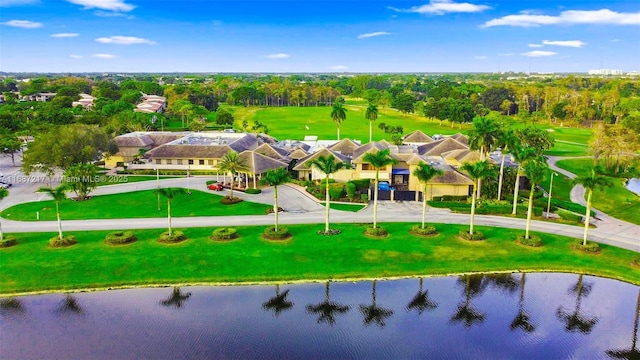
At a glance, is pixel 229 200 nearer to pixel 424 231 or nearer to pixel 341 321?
pixel 424 231

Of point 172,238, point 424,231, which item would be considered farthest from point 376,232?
point 172,238

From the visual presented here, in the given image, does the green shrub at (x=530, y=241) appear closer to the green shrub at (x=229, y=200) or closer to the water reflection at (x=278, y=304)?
the water reflection at (x=278, y=304)

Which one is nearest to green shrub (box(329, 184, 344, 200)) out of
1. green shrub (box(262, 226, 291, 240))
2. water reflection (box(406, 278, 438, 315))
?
green shrub (box(262, 226, 291, 240))

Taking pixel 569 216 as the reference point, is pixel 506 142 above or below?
above

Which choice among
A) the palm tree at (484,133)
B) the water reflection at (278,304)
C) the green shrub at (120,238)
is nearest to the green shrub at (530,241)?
the palm tree at (484,133)

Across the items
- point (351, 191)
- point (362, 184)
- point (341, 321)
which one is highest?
point (362, 184)

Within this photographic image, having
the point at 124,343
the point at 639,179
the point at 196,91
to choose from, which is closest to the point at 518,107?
the point at 639,179

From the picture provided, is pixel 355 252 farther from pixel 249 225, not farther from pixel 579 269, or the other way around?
pixel 579 269
